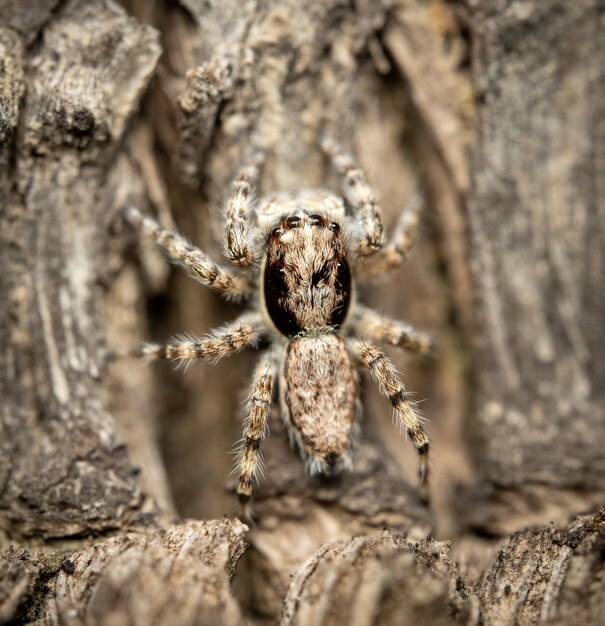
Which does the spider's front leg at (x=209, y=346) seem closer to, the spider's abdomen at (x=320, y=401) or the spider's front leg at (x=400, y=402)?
the spider's abdomen at (x=320, y=401)

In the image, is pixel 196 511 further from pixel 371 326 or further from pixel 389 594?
pixel 389 594

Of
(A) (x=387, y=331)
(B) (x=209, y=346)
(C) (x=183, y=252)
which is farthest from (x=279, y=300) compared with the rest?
(A) (x=387, y=331)

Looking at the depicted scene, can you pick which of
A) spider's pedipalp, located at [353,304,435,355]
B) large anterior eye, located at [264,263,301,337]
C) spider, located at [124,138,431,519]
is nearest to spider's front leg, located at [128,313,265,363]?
spider, located at [124,138,431,519]

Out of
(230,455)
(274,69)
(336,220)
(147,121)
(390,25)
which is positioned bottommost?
(230,455)

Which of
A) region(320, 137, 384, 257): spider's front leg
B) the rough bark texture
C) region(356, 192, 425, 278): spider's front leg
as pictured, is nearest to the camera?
the rough bark texture

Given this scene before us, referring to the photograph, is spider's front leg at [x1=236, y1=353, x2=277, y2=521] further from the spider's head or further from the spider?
the spider's head

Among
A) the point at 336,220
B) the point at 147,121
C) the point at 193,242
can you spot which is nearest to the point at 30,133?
the point at 147,121
